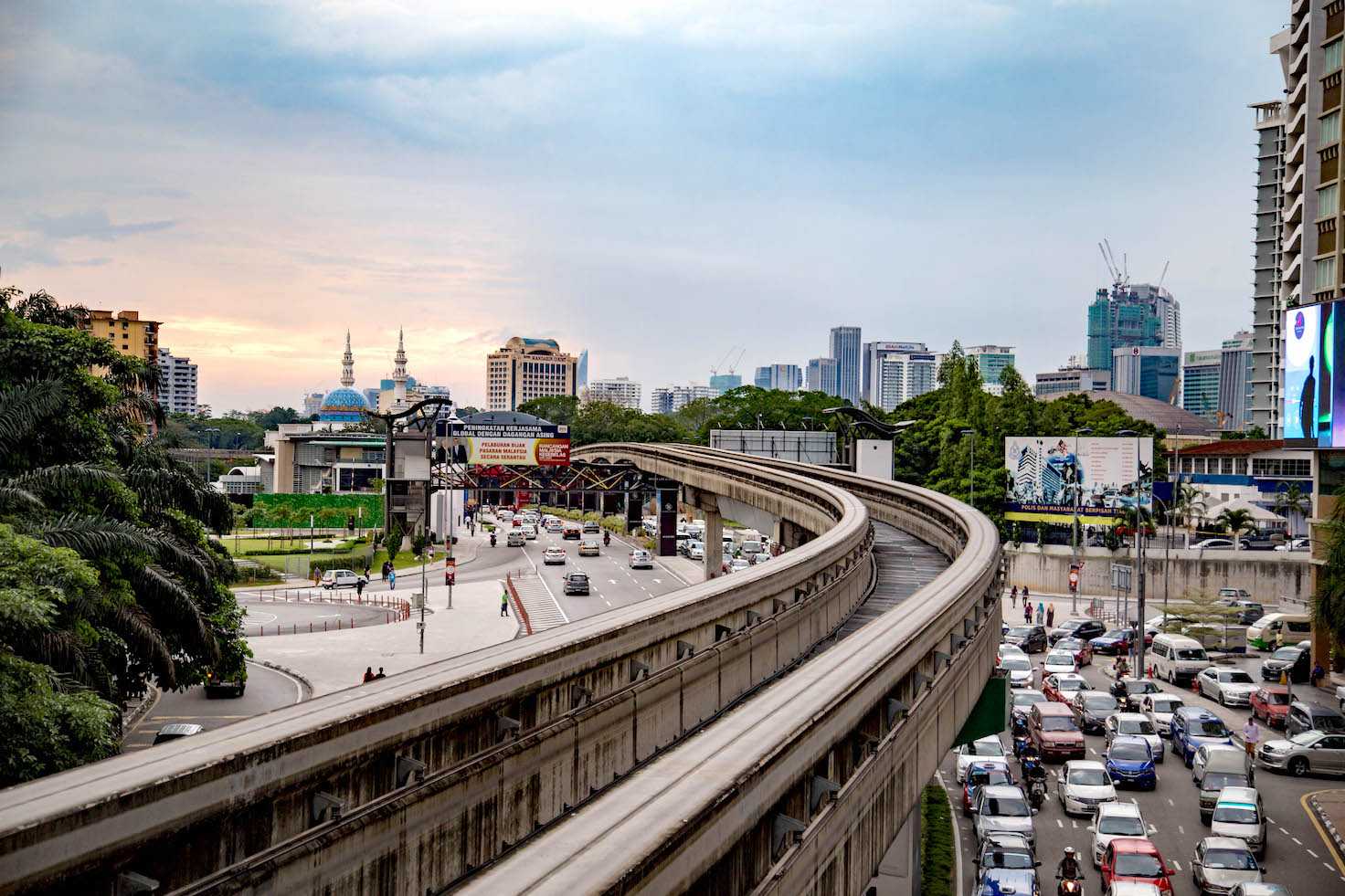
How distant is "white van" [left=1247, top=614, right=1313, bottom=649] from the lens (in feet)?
172

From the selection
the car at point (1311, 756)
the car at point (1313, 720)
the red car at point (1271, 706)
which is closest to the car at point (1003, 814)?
the car at point (1311, 756)

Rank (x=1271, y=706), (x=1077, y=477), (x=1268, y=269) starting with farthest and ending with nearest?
(x=1268, y=269)
(x=1077, y=477)
(x=1271, y=706)

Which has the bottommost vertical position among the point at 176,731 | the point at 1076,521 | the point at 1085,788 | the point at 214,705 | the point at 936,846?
the point at 936,846

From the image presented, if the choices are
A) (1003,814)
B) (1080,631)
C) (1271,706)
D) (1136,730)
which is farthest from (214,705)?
(1080,631)

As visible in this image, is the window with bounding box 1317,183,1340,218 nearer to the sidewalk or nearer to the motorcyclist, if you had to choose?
the motorcyclist

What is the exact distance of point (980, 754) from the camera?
32969mm

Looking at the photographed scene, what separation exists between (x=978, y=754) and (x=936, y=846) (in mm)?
8432

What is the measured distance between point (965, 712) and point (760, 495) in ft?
87.2

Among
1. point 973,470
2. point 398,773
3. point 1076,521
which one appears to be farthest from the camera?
point 973,470

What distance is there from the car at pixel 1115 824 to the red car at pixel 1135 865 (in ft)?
4.09

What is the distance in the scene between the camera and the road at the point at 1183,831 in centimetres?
2369

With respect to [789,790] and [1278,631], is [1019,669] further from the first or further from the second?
[789,790]

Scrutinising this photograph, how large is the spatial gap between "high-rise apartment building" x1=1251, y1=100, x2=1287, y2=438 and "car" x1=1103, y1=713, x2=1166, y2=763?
8773 cm

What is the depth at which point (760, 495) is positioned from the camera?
157 ft
